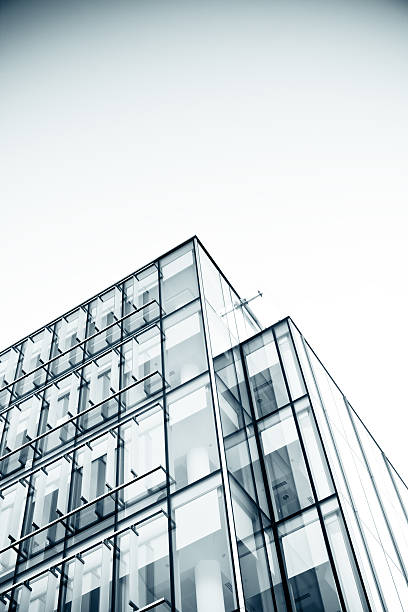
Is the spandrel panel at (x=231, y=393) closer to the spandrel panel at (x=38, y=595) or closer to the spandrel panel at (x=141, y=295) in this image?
the spandrel panel at (x=141, y=295)

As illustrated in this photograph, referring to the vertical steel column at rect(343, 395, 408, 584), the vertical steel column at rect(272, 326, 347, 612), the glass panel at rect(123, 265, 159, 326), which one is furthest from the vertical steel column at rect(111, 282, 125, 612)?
the vertical steel column at rect(343, 395, 408, 584)

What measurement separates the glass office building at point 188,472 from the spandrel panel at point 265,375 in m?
0.05

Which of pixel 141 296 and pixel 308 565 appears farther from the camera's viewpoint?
pixel 141 296

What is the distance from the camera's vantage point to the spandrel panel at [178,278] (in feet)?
67.8

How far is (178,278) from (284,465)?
8.54m

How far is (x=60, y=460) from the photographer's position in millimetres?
18000

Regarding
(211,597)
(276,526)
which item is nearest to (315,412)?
(276,526)

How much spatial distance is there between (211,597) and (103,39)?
417ft

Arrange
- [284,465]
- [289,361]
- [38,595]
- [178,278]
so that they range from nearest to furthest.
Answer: [38,595]
[284,465]
[289,361]
[178,278]

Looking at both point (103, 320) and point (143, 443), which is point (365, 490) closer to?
point (143, 443)

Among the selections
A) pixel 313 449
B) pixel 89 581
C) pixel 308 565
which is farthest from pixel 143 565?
pixel 313 449

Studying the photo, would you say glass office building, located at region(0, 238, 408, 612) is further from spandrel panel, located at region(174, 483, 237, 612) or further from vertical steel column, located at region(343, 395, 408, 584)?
vertical steel column, located at region(343, 395, 408, 584)

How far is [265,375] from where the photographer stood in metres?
19.1

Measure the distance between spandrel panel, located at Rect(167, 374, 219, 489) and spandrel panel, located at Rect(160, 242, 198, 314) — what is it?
14.4ft
